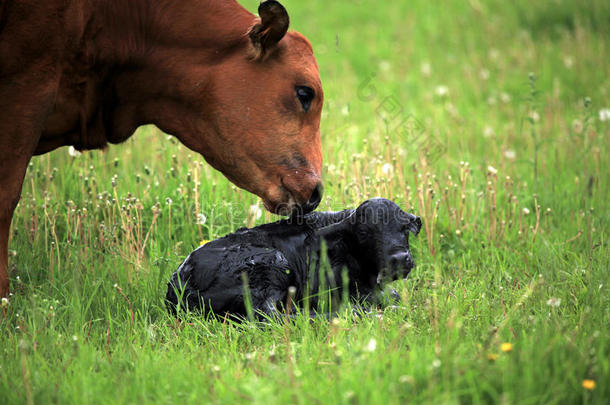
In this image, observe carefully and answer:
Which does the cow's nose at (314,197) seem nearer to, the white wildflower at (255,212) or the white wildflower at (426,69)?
the white wildflower at (255,212)

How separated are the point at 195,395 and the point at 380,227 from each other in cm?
145

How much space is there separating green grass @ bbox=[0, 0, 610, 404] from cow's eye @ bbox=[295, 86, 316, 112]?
107cm

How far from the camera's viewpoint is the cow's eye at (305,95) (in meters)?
3.76

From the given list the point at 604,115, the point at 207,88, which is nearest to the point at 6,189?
the point at 207,88

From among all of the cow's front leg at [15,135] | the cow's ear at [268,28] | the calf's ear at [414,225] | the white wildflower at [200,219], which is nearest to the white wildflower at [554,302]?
the calf's ear at [414,225]

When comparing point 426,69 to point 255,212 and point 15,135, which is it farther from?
point 15,135

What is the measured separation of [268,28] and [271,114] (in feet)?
1.50

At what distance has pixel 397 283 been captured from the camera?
14.0ft

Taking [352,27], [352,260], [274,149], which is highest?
[352,27]

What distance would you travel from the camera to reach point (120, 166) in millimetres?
5891

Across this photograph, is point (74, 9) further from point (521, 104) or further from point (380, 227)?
point (521, 104)

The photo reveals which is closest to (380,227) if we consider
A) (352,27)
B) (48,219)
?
(48,219)

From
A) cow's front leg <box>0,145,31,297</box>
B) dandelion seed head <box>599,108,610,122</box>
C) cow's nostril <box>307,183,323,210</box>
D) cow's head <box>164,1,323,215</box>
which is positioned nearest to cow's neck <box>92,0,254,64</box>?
cow's head <box>164,1,323,215</box>

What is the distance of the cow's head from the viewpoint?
373 cm
